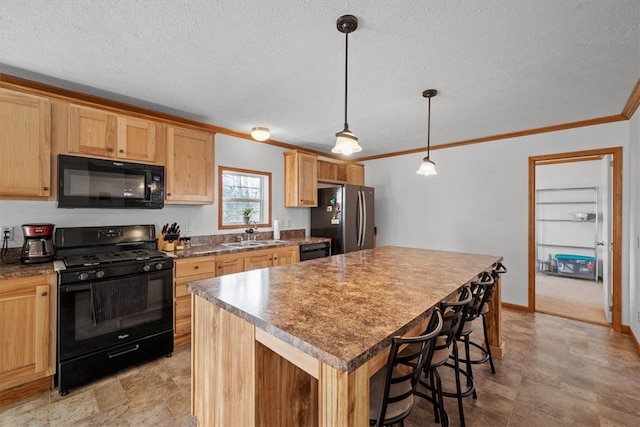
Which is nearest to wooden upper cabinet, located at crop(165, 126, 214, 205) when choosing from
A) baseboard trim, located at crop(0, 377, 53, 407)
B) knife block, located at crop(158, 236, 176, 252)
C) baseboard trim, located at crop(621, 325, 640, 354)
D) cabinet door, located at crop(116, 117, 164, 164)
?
cabinet door, located at crop(116, 117, 164, 164)

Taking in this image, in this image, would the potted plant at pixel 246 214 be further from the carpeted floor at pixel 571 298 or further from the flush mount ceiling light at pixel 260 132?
the carpeted floor at pixel 571 298

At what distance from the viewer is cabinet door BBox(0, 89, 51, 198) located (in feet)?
6.82

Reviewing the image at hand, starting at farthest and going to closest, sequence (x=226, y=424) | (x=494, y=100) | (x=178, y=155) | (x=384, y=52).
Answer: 1. (x=178, y=155)
2. (x=494, y=100)
3. (x=384, y=52)
4. (x=226, y=424)

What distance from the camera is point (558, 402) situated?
198 cm

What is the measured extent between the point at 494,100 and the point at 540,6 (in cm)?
136

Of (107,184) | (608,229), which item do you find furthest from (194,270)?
(608,229)

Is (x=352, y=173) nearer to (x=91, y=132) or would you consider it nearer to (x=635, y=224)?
(x=635, y=224)

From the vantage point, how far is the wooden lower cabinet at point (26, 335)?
1.91 m

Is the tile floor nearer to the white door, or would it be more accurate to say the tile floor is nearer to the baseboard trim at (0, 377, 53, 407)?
the baseboard trim at (0, 377, 53, 407)

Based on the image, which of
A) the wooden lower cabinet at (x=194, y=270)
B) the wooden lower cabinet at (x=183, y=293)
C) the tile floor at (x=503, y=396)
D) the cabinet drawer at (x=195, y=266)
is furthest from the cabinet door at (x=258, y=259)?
the tile floor at (x=503, y=396)

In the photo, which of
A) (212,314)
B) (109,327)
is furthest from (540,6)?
(109,327)

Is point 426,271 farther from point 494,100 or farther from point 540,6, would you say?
point 494,100

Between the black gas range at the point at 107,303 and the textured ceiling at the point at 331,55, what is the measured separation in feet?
4.67

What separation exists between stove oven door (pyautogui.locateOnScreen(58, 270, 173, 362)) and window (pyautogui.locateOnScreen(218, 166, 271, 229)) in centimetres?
131
